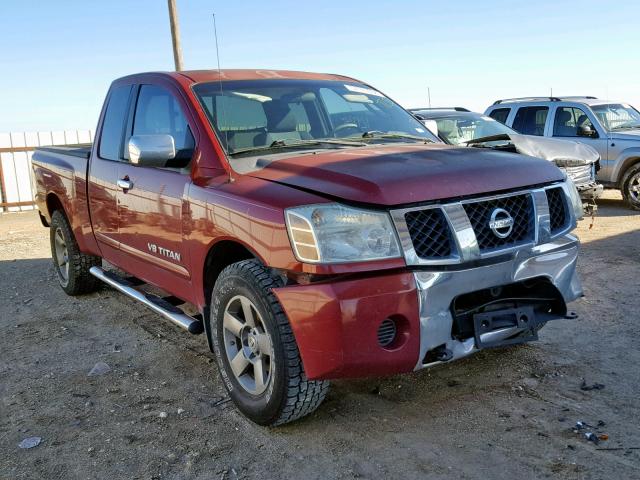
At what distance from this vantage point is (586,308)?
516 cm

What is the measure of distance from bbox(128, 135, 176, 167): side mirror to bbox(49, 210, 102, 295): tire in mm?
2600

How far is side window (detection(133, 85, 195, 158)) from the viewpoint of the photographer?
4.00m

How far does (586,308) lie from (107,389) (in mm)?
3660

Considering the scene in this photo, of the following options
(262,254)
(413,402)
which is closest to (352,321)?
(262,254)

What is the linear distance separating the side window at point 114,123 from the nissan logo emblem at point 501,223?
301 cm

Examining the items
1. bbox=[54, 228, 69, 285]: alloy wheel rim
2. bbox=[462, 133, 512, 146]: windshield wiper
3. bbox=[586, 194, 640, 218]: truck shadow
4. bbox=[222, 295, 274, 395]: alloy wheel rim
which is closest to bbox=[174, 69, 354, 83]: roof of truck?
bbox=[222, 295, 274, 395]: alloy wheel rim

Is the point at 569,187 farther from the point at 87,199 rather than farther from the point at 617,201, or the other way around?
the point at 617,201

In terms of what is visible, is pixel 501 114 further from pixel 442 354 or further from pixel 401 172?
pixel 442 354

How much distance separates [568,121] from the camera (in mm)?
11148

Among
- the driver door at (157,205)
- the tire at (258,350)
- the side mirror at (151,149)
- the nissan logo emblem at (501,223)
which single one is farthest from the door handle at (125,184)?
the nissan logo emblem at (501,223)

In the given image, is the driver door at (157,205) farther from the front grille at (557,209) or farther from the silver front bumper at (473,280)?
the front grille at (557,209)

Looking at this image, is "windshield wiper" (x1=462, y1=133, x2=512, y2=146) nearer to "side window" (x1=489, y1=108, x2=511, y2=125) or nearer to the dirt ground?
the dirt ground

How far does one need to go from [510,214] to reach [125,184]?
2649 millimetres

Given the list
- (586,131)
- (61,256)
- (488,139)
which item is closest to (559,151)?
(488,139)
